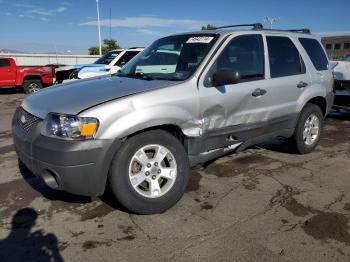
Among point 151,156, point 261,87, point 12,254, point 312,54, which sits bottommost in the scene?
point 12,254

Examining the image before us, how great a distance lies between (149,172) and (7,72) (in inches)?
566

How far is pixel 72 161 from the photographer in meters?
3.13

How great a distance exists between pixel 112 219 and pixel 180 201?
787 mm

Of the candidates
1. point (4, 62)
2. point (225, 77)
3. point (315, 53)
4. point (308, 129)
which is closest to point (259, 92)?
point (225, 77)

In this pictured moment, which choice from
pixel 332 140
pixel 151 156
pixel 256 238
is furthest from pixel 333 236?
pixel 332 140

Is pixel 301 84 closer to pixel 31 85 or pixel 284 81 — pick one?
pixel 284 81

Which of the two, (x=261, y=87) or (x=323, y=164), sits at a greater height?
(x=261, y=87)

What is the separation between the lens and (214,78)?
12.9 ft

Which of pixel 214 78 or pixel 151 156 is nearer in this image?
pixel 151 156

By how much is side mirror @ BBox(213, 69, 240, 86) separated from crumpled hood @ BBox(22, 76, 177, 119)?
0.47 metres

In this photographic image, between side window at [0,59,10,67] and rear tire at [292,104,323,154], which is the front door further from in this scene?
side window at [0,59,10,67]

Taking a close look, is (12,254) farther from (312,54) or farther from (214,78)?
(312,54)

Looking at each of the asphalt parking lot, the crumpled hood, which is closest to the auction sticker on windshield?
the crumpled hood

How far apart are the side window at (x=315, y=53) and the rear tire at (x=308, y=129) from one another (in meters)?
0.64
